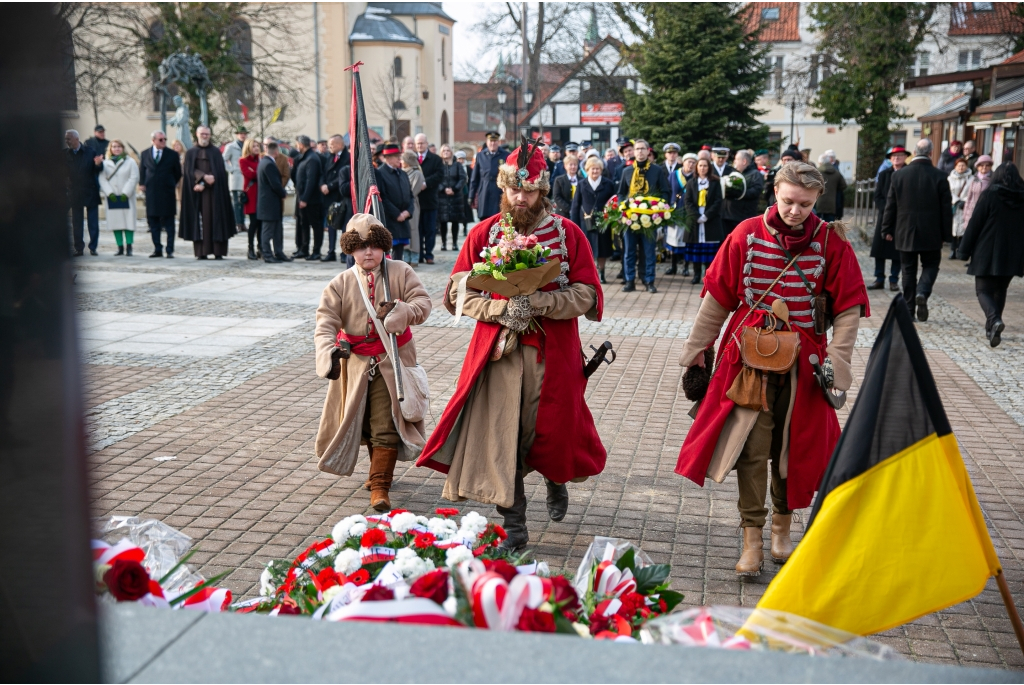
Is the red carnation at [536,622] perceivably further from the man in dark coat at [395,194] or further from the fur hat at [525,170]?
the man in dark coat at [395,194]

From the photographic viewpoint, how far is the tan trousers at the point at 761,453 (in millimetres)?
4762

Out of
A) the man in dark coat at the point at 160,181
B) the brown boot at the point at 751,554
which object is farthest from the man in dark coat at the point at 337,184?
the brown boot at the point at 751,554

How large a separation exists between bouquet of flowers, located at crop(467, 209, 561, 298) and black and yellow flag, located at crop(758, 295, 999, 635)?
211 cm

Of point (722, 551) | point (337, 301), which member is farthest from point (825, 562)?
point (337, 301)

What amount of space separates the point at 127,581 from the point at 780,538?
3.43m

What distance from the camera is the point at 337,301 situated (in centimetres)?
573

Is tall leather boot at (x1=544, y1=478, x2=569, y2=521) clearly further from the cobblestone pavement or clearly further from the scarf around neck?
the scarf around neck

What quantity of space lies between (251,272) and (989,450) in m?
12.3

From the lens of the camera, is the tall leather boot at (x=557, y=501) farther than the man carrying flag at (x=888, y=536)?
Yes

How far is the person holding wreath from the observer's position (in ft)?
15.2

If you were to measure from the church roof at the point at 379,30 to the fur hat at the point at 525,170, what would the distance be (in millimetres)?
59374

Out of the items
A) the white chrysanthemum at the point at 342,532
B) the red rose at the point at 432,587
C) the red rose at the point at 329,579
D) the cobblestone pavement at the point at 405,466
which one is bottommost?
the cobblestone pavement at the point at 405,466

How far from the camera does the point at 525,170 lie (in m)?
4.90

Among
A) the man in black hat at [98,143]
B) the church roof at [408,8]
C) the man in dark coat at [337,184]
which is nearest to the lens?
the man in dark coat at [337,184]
